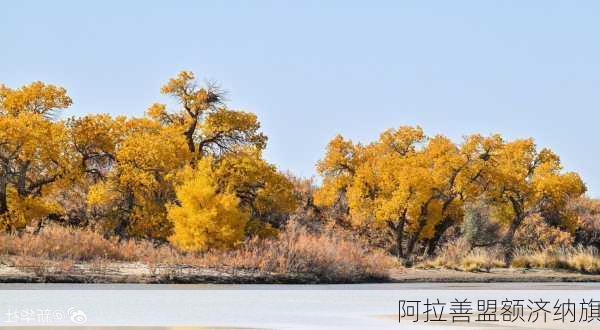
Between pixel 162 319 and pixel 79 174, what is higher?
pixel 79 174

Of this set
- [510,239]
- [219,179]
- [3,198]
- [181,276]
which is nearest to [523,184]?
[510,239]

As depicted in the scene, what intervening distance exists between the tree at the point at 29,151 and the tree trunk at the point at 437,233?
20189 millimetres

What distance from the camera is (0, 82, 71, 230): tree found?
158 ft

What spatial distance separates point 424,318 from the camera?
26.7 metres

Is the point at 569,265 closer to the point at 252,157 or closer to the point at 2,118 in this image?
the point at 252,157

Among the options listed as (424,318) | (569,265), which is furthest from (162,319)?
(569,265)

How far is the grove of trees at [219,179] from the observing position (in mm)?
48344

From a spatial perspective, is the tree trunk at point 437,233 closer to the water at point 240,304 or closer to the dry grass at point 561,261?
the dry grass at point 561,261

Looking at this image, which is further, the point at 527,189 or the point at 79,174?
the point at 527,189

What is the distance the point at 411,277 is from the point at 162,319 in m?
25.0

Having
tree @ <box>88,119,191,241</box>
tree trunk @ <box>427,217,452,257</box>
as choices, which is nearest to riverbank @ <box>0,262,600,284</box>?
tree @ <box>88,119,191,241</box>

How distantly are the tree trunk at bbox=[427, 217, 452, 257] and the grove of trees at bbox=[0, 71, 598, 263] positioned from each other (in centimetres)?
8
